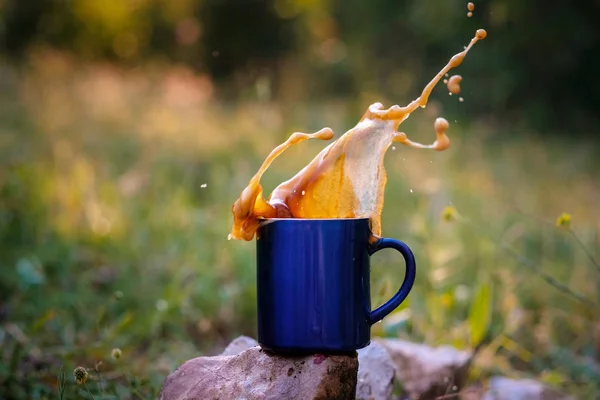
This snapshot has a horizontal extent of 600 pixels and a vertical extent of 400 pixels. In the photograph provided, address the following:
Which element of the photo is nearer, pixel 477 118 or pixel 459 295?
pixel 459 295

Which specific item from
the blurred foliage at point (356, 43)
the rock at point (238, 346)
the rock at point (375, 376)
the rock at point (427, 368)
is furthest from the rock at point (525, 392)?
the blurred foliage at point (356, 43)

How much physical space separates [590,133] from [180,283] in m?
5.42

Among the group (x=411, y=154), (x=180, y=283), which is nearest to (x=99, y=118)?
(x=411, y=154)

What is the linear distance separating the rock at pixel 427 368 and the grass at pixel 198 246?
0.68 ft

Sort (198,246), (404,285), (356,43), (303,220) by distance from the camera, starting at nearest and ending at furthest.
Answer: (303,220), (404,285), (198,246), (356,43)

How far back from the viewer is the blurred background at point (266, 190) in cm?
253

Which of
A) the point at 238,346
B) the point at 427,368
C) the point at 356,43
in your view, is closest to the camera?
the point at 238,346

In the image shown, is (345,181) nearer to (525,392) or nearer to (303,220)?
(303,220)

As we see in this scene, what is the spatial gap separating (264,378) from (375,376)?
45 cm

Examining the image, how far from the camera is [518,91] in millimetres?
7574

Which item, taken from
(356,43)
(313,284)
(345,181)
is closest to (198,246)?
(345,181)

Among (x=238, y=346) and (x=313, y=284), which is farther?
(x=238, y=346)

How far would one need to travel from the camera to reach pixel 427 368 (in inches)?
85.1

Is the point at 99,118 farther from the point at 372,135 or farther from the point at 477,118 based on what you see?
the point at 372,135
